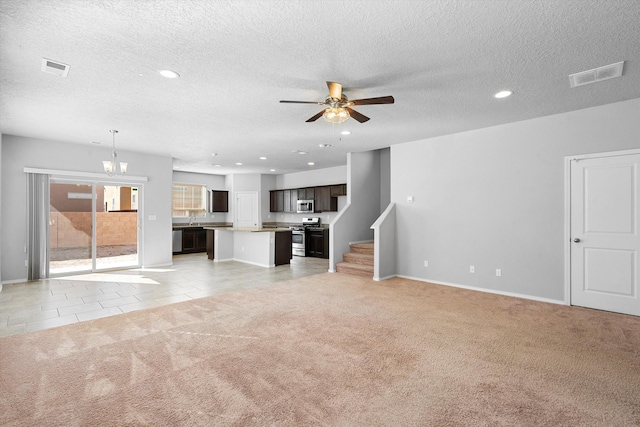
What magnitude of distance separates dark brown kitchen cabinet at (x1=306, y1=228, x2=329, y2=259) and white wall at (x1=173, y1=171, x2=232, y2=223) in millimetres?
3603

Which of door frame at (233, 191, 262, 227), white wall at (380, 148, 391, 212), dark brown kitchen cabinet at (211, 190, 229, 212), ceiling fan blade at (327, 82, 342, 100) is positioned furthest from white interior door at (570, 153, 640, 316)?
dark brown kitchen cabinet at (211, 190, 229, 212)

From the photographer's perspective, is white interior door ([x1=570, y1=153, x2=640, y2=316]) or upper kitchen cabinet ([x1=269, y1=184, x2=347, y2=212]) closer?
white interior door ([x1=570, y1=153, x2=640, y2=316])

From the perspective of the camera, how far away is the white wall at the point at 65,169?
550 centimetres

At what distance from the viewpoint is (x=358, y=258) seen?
21.9 feet

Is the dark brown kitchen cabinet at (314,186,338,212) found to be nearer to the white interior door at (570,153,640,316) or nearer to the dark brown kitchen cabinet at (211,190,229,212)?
the dark brown kitchen cabinet at (211,190,229,212)

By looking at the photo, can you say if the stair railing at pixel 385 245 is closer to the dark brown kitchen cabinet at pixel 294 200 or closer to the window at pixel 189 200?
the dark brown kitchen cabinet at pixel 294 200

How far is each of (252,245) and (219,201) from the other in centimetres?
379

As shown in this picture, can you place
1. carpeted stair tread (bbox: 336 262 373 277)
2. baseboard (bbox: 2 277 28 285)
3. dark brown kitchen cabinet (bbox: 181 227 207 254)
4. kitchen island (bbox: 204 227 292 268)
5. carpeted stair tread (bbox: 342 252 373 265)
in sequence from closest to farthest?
1. baseboard (bbox: 2 277 28 285)
2. carpeted stair tread (bbox: 336 262 373 277)
3. carpeted stair tread (bbox: 342 252 373 265)
4. kitchen island (bbox: 204 227 292 268)
5. dark brown kitchen cabinet (bbox: 181 227 207 254)

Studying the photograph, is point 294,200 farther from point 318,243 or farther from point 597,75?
point 597,75

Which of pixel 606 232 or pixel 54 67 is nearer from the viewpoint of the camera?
pixel 54 67

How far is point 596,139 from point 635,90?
0.72 m

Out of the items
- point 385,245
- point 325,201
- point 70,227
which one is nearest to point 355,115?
point 385,245

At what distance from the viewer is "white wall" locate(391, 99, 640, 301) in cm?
428

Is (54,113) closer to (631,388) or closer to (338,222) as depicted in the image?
(338,222)
